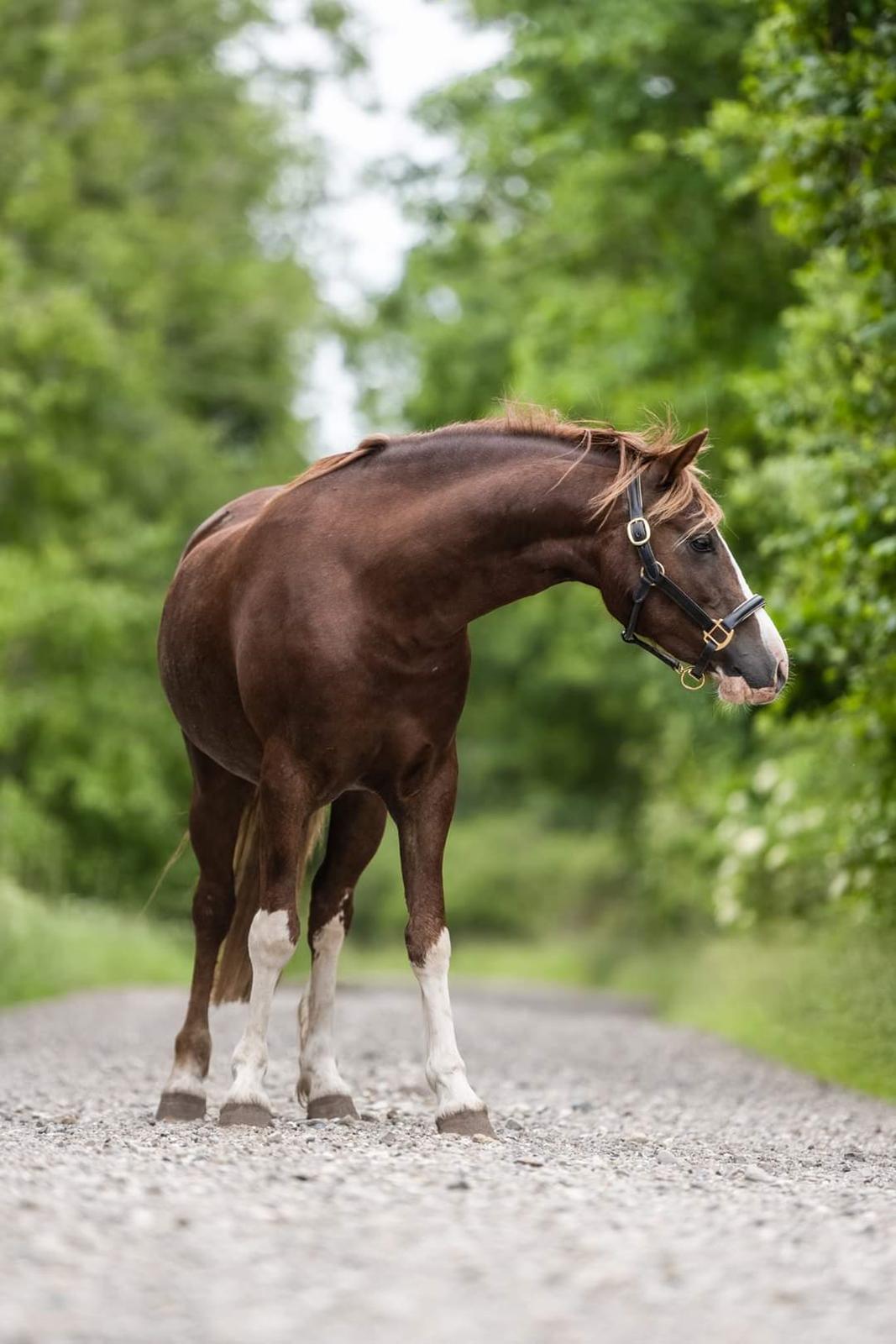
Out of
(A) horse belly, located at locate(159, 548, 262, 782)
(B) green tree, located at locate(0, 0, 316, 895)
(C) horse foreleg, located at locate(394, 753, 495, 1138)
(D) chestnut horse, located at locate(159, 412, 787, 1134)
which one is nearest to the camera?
(D) chestnut horse, located at locate(159, 412, 787, 1134)

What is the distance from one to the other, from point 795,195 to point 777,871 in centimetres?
896

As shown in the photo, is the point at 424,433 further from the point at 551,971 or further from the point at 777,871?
the point at 551,971

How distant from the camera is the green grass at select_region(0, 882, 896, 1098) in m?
11.1

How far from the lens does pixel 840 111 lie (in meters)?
9.53

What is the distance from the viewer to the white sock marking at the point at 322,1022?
24.4ft

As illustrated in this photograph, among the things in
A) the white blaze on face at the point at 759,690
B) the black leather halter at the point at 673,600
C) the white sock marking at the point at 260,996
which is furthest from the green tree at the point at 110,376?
the white blaze on face at the point at 759,690

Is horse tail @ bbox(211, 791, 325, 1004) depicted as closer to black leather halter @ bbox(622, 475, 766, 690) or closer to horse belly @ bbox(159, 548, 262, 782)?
horse belly @ bbox(159, 548, 262, 782)

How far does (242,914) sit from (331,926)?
61 cm

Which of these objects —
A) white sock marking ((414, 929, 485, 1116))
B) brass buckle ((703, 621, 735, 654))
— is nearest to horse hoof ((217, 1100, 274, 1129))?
white sock marking ((414, 929, 485, 1116))

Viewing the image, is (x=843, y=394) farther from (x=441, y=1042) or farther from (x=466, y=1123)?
(x=466, y=1123)

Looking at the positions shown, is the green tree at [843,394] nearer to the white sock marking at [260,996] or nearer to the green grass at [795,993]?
the green grass at [795,993]

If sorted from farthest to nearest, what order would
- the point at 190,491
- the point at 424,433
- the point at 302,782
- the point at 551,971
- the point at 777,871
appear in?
the point at 551,971 → the point at 190,491 → the point at 777,871 → the point at 424,433 → the point at 302,782

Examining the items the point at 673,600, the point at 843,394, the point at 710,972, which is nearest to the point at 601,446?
the point at 673,600

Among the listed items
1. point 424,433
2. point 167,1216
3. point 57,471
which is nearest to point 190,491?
point 57,471
